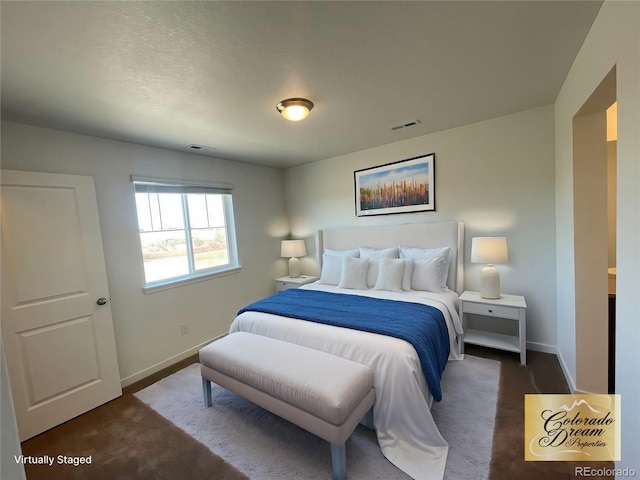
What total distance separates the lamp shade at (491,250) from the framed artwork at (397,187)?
746 mm

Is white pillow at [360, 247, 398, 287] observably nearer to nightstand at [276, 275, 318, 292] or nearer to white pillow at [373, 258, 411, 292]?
white pillow at [373, 258, 411, 292]

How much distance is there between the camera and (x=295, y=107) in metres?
2.12

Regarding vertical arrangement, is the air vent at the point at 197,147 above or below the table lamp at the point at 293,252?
above

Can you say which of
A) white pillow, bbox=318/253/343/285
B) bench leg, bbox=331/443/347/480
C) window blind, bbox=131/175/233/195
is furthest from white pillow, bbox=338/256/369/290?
window blind, bbox=131/175/233/195

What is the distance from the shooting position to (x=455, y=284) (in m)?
3.11

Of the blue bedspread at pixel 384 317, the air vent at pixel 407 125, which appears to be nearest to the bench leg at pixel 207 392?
the blue bedspread at pixel 384 317

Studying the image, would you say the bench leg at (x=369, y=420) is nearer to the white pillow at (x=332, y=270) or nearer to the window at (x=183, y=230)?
the white pillow at (x=332, y=270)

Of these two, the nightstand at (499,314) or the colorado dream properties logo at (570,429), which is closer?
the colorado dream properties logo at (570,429)

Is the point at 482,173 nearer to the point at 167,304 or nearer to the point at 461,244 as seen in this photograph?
the point at 461,244

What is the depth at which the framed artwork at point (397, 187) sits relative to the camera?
10.8ft

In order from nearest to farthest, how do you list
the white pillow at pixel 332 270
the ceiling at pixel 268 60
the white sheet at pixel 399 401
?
1. the ceiling at pixel 268 60
2. the white sheet at pixel 399 401
3. the white pillow at pixel 332 270

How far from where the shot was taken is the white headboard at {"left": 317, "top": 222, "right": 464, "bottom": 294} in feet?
10.2

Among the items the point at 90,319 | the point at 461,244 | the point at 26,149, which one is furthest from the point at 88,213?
the point at 461,244

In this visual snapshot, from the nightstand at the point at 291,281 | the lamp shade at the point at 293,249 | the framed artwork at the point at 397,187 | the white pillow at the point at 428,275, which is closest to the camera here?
the white pillow at the point at 428,275
